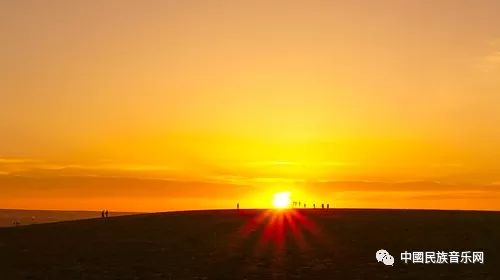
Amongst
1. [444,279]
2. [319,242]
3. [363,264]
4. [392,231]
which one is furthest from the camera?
[392,231]

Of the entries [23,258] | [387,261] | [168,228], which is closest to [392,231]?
[387,261]

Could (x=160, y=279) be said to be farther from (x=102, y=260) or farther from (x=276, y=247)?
(x=276, y=247)

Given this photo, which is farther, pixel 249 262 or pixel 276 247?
pixel 276 247

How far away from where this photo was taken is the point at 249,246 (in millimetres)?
56938

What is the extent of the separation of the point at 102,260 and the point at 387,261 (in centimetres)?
2170

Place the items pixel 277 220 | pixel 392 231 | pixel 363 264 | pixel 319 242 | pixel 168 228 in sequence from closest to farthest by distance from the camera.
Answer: pixel 363 264 → pixel 319 242 → pixel 392 231 → pixel 168 228 → pixel 277 220

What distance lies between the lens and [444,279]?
148 ft

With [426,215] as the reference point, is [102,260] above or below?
below

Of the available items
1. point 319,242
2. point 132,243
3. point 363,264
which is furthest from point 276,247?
point 132,243

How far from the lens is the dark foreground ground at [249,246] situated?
157 feet

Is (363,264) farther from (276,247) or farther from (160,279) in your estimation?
(160,279)

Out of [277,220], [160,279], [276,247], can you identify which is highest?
[277,220]

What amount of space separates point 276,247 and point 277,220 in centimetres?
1736

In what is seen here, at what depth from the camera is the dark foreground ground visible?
4788 cm
